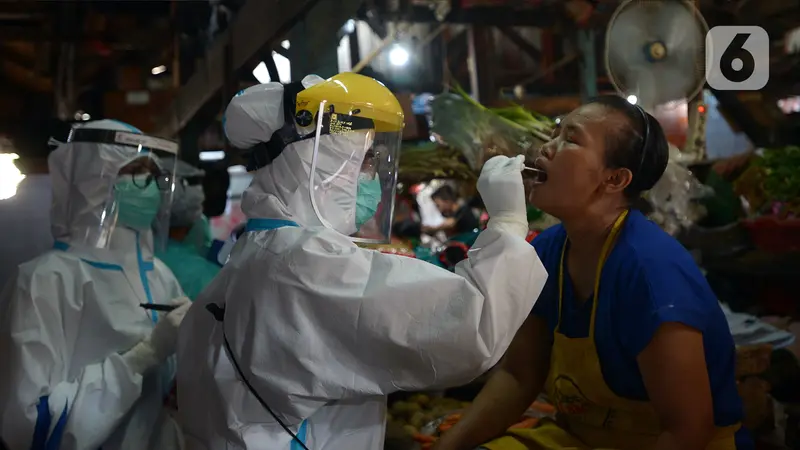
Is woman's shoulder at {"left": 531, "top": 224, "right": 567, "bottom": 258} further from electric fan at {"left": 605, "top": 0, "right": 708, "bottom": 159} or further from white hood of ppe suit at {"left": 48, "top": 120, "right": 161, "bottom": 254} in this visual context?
white hood of ppe suit at {"left": 48, "top": 120, "right": 161, "bottom": 254}

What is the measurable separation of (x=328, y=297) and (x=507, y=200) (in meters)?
0.46

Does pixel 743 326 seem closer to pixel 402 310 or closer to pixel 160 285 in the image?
pixel 402 310

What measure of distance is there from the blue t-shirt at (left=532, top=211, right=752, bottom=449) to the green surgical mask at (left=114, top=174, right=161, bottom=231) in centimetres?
154

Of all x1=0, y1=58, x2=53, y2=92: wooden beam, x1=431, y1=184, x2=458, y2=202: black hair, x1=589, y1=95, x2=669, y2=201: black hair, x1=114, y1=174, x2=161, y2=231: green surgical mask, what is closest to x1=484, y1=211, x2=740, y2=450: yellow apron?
x1=589, y1=95, x2=669, y2=201: black hair

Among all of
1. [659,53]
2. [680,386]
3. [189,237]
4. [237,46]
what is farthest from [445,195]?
[680,386]

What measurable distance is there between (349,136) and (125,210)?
1.14 metres

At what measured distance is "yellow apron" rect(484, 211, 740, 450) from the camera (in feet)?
5.21

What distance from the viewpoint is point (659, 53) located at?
2.11 metres

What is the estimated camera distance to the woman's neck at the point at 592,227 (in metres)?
1.67

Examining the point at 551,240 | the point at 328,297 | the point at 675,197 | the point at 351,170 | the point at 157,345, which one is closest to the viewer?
the point at 328,297

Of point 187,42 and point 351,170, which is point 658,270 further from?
point 187,42

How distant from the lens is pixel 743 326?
2477 millimetres

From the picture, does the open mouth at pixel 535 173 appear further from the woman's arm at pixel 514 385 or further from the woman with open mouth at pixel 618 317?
the woman's arm at pixel 514 385

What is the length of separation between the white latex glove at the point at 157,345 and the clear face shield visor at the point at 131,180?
421 millimetres
